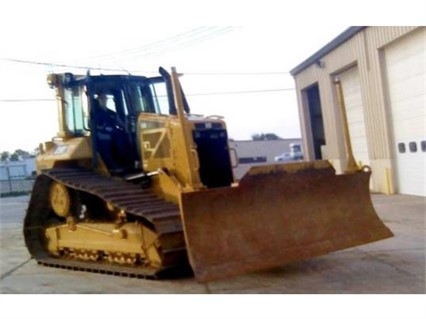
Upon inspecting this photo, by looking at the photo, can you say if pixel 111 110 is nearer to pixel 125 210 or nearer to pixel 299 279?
pixel 125 210

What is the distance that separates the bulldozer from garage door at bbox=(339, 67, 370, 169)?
946 centimetres

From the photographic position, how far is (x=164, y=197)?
6.35 meters

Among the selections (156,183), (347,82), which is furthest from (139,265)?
(347,82)

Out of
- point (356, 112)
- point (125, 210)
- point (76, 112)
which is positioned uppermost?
point (356, 112)

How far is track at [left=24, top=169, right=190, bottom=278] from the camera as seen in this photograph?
5.71 m

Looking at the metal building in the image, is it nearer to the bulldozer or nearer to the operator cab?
the bulldozer

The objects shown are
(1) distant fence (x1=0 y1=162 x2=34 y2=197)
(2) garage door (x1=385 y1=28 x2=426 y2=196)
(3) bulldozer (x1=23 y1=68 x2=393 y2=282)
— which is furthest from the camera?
(1) distant fence (x1=0 y1=162 x2=34 y2=197)

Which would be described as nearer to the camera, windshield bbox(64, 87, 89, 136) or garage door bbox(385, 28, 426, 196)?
windshield bbox(64, 87, 89, 136)

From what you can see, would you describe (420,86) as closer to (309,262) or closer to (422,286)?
(309,262)

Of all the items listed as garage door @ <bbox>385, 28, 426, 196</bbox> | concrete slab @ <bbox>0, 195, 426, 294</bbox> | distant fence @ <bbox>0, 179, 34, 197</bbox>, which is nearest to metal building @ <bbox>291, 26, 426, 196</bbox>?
garage door @ <bbox>385, 28, 426, 196</bbox>

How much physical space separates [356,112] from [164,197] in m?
10.9

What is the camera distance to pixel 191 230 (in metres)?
5.06

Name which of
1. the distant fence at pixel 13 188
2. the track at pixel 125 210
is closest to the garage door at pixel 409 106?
the track at pixel 125 210

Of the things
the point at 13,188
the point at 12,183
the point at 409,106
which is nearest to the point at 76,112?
the point at 409,106
